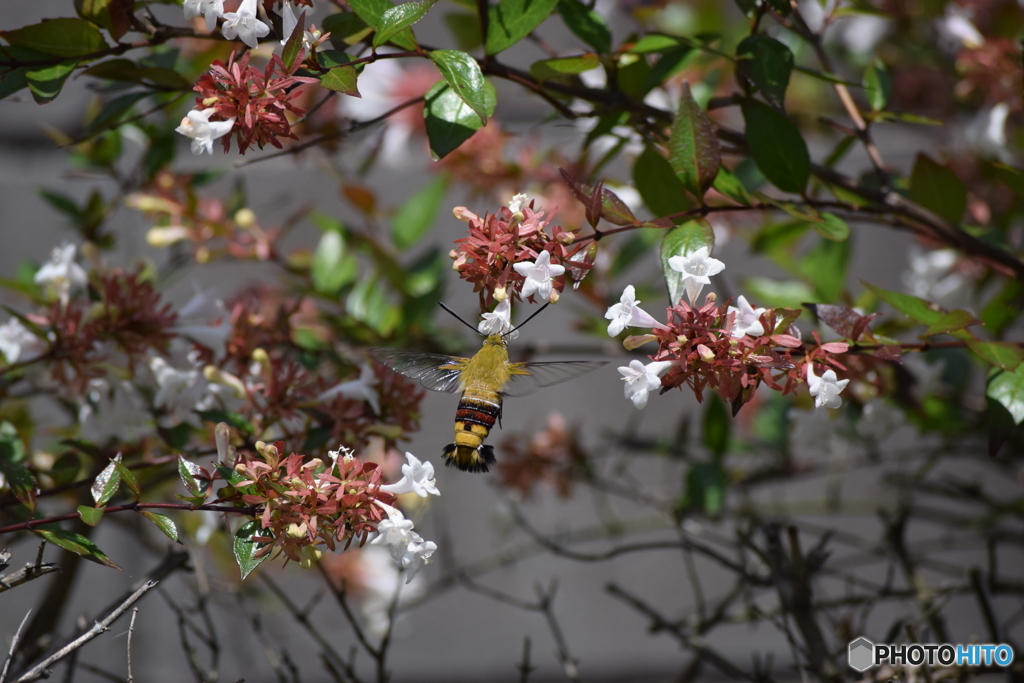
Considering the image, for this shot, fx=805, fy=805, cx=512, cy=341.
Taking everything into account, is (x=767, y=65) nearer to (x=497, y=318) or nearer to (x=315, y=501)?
(x=497, y=318)

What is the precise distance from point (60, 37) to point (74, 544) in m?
0.49

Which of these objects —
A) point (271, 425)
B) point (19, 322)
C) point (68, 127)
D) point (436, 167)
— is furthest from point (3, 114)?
point (271, 425)

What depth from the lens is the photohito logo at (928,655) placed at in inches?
38.6

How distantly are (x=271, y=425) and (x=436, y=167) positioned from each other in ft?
2.99

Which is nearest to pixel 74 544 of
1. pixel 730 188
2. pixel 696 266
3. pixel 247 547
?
pixel 247 547

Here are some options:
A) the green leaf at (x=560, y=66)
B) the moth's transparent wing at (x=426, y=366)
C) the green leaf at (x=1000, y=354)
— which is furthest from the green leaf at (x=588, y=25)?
the green leaf at (x=1000, y=354)

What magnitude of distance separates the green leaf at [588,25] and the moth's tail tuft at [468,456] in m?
0.46

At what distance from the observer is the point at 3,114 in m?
2.17

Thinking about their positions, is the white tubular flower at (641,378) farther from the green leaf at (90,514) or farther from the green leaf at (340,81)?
the green leaf at (90,514)

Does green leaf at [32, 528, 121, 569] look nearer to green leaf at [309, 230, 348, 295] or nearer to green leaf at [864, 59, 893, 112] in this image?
green leaf at [309, 230, 348, 295]

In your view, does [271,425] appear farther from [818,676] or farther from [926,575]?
[926,575]

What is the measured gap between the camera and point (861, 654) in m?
1.07

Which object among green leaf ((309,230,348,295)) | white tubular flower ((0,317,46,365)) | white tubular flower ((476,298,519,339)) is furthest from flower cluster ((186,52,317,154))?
green leaf ((309,230,348,295))

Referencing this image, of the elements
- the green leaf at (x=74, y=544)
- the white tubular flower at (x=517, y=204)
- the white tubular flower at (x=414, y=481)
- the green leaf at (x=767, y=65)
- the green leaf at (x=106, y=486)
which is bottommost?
the green leaf at (x=74, y=544)
